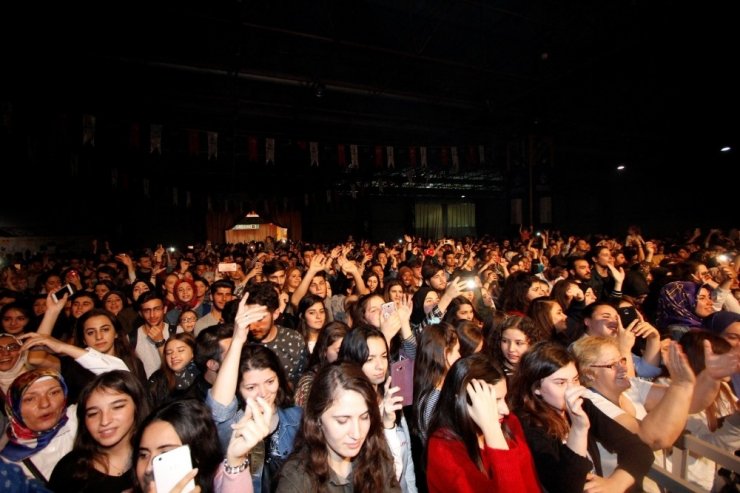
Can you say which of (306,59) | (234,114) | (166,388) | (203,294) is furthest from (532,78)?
(166,388)

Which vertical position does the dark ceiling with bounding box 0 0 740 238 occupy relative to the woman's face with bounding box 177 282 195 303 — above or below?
above

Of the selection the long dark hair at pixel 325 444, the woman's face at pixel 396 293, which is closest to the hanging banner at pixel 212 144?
the woman's face at pixel 396 293

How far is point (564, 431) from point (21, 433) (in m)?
2.79

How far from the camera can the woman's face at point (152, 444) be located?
5.09 feet

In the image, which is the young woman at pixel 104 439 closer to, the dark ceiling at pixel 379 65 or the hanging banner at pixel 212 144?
the dark ceiling at pixel 379 65

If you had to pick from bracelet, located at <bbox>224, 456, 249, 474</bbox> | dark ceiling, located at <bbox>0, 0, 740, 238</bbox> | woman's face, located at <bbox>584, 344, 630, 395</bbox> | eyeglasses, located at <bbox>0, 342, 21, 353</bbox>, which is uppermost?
dark ceiling, located at <bbox>0, 0, 740, 238</bbox>

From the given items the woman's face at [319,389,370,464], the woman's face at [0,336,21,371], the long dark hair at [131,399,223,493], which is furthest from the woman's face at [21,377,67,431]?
the woman's face at [319,389,370,464]

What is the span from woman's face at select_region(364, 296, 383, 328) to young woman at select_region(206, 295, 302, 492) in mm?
1298

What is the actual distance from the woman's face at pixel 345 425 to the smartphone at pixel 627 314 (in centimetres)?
292

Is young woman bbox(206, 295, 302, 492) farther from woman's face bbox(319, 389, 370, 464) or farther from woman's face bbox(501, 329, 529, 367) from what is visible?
woman's face bbox(501, 329, 529, 367)

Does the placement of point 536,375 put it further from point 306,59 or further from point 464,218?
point 464,218

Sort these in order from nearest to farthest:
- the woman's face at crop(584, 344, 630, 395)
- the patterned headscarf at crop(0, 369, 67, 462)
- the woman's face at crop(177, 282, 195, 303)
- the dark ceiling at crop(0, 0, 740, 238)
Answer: the patterned headscarf at crop(0, 369, 67, 462) < the woman's face at crop(584, 344, 630, 395) < the woman's face at crop(177, 282, 195, 303) < the dark ceiling at crop(0, 0, 740, 238)

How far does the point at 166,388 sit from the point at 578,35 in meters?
9.14

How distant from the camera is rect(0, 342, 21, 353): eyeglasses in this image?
2.64 m
